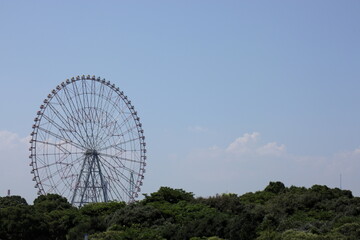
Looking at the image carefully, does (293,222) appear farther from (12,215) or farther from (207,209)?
(12,215)

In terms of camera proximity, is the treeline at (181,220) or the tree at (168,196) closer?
the treeline at (181,220)

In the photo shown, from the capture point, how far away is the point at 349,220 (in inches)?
1977

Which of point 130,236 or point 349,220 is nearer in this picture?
point 130,236

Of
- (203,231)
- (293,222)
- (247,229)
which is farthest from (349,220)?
(203,231)

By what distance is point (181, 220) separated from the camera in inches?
2136

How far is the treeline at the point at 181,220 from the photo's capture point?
1800 inches

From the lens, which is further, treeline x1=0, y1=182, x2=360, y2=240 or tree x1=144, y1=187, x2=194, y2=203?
tree x1=144, y1=187, x2=194, y2=203

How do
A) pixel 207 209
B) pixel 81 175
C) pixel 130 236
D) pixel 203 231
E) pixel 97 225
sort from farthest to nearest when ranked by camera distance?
pixel 81 175 < pixel 207 209 < pixel 97 225 < pixel 203 231 < pixel 130 236

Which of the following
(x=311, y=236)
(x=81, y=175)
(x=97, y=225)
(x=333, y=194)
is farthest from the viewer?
(x=333, y=194)

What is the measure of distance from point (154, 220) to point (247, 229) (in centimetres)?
906

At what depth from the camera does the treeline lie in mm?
45719

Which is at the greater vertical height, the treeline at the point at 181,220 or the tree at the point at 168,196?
the tree at the point at 168,196

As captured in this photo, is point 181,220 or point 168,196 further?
point 168,196

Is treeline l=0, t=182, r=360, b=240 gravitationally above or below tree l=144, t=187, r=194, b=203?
below
